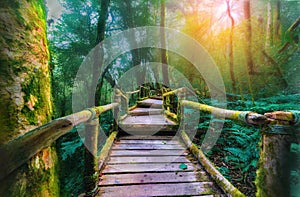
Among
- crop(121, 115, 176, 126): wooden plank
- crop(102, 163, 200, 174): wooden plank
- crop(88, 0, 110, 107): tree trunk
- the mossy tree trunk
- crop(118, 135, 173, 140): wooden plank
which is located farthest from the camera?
crop(88, 0, 110, 107): tree trunk

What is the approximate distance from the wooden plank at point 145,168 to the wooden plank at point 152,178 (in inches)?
3.3

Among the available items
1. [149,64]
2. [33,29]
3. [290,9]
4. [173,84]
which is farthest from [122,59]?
[33,29]

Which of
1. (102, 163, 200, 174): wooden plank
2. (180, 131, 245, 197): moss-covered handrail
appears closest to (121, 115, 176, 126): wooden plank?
(180, 131, 245, 197): moss-covered handrail

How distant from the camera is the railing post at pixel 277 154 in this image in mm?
859

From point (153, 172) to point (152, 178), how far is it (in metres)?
0.14

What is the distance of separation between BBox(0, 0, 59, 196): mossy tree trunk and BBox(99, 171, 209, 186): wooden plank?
1049mm

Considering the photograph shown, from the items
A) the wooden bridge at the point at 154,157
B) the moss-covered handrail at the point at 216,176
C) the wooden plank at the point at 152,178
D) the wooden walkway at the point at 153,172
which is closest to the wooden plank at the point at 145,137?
the wooden bridge at the point at 154,157

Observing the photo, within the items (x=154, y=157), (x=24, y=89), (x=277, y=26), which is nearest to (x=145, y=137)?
(x=154, y=157)

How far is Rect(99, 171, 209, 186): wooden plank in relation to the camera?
6.23ft

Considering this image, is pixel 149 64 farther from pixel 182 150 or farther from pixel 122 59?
pixel 182 150

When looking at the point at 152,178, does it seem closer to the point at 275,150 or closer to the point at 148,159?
the point at 148,159

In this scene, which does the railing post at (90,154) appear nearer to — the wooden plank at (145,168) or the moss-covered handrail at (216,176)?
the wooden plank at (145,168)

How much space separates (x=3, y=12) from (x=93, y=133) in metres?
1.26

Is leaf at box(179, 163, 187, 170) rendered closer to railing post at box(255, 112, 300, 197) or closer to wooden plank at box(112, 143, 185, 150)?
wooden plank at box(112, 143, 185, 150)
